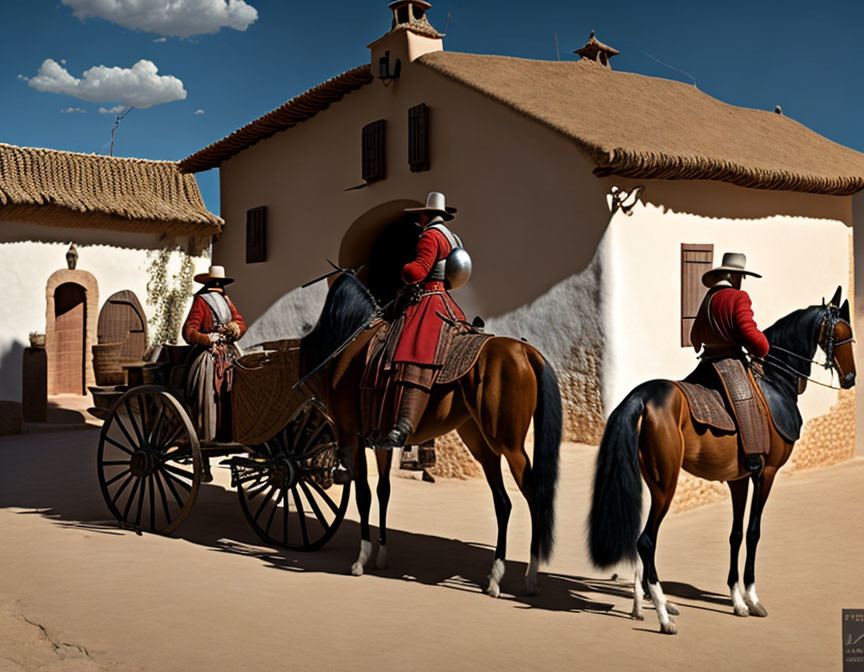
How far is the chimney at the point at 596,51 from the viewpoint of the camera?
16.2m

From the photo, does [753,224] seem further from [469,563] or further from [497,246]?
[469,563]

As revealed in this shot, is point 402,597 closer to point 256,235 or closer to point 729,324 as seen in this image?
point 729,324

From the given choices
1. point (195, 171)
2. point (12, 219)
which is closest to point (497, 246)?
point (195, 171)

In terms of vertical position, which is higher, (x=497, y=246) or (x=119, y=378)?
(x=497, y=246)

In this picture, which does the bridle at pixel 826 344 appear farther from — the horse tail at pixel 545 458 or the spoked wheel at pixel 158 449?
the spoked wheel at pixel 158 449

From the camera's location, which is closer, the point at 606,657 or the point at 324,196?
the point at 606,657

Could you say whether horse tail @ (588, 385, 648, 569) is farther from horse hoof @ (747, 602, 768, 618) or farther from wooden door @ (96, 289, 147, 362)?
wooden door @ (96, 289, 147, 362)

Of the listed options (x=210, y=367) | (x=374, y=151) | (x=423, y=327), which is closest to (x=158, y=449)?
(x=210, y=367)

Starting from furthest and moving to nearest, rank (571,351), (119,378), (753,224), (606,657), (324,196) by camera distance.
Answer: (324,196), (119,378), (753,224), (571,351), (606,657)

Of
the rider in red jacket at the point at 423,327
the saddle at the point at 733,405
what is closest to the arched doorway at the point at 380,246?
the rider in red jacket at the point at 423,327

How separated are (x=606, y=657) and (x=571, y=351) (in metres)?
5.65

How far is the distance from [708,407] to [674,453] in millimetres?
426

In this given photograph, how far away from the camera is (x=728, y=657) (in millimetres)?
4918

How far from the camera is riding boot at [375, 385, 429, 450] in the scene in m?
6.26
